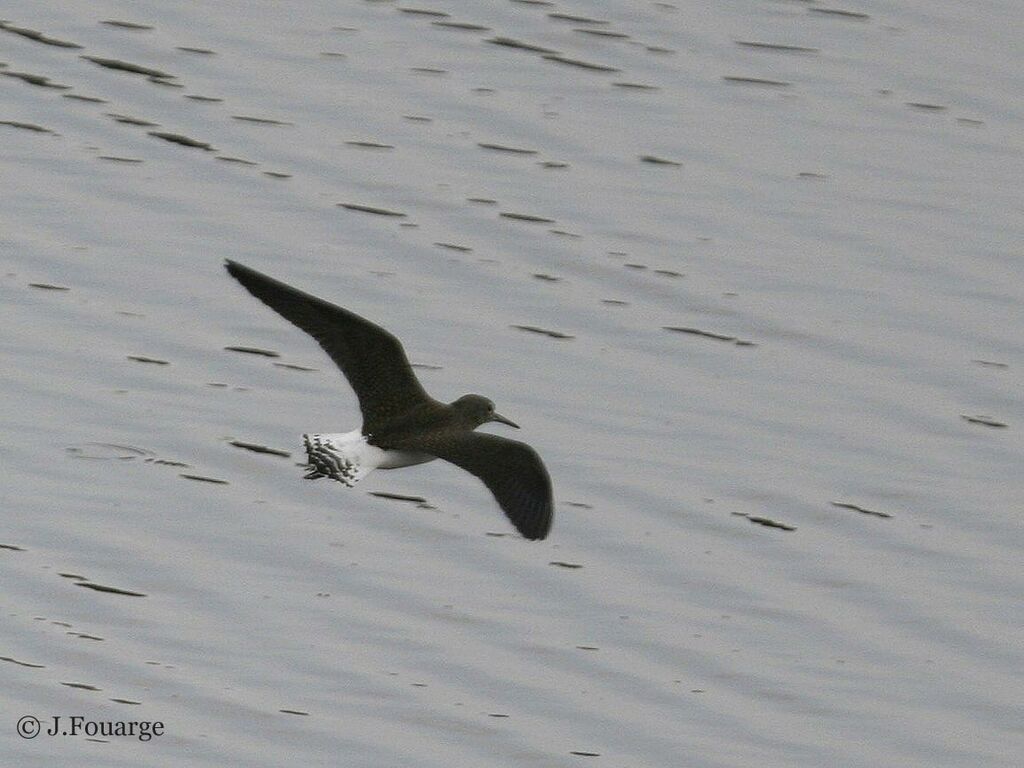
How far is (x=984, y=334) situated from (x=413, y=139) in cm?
402

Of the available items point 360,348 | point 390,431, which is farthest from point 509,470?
point 360,348

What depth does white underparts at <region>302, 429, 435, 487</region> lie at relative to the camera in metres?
12.0

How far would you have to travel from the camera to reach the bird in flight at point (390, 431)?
38.7 feet

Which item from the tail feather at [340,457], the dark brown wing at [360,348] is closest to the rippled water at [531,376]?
the tail feather at [340,457]

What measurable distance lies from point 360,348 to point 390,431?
380 millimetres

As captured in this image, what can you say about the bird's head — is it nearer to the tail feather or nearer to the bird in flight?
the bird in flight

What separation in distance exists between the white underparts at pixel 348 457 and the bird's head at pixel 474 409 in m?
0.44

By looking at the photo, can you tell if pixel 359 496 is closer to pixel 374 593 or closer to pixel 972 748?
pixel 374 593

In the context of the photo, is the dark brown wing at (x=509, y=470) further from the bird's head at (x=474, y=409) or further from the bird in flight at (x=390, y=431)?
the bird's head at (x=474, y=409)

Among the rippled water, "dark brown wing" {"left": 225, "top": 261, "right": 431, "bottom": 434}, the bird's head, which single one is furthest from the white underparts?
the rippled water

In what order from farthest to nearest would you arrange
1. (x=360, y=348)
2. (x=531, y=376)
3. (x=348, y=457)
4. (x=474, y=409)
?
(x=531, y=376) → (x=474, y=409) → (x=360, y=348) → (x=348, y=457)

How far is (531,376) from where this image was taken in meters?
15.7

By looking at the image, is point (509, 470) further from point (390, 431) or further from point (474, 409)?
point (474, 409)

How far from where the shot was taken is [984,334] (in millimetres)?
16641
